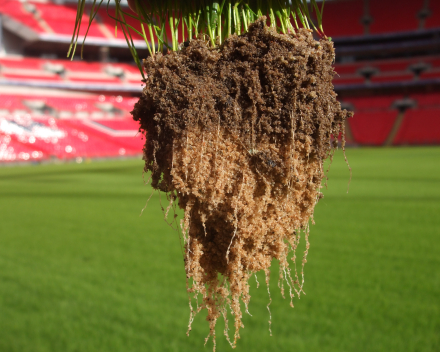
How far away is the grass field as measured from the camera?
9.84ft

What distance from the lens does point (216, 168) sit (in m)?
0.85

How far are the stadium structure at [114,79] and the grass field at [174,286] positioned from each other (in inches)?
613

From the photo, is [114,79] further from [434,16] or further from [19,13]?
[434,16]

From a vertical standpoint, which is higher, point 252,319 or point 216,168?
point 216,168

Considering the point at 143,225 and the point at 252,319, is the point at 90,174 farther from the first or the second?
the point at 252,319

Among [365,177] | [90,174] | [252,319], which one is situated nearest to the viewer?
[252,319]

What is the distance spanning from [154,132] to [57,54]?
29996 millimetres

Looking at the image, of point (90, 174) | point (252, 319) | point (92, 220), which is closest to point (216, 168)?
point (252, 319)

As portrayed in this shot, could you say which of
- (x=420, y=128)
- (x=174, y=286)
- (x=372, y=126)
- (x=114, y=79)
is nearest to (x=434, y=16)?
(x=420, y=128)

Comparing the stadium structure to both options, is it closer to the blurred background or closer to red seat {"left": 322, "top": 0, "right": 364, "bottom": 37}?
red seat {"left": 322, "top": 0, "right": 364, "bottom": 37}

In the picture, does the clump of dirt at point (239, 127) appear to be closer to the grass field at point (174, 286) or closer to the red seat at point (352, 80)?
the grass field at point (174, 286)

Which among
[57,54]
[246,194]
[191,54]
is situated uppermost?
[57,54]

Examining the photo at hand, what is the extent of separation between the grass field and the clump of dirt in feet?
7.71

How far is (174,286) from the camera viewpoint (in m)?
4.10
